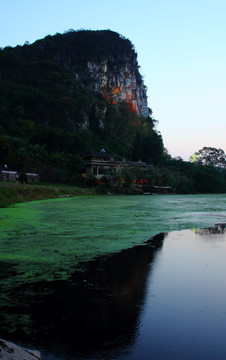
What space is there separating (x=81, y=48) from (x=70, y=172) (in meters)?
104

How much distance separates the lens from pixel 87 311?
5.20 metres

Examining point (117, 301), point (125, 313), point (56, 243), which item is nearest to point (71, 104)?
point (56, 243)

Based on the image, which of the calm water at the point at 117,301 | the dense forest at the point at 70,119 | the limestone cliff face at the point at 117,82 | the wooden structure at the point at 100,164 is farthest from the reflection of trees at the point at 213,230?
the limestone cliff face at the point at 117,82

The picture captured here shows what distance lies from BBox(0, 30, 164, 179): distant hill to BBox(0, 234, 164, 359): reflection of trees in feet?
137

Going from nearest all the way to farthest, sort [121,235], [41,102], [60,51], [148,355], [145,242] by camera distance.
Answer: [148,355] < [145,242] < [121,235] < [41,102] < [60,51]

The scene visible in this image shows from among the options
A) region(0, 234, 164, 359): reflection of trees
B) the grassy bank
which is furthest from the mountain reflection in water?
the grassy bank

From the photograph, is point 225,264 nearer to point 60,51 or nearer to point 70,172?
point 70,172

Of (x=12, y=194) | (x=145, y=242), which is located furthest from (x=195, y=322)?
(x=12, y=194)

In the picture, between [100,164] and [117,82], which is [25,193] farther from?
[117,82]

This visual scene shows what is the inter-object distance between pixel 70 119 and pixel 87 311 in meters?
101

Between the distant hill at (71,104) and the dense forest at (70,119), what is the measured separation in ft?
0.50

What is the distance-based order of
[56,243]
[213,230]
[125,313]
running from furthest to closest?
[213,230] < [56,243] < [125,313]

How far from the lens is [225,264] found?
8.46 metres

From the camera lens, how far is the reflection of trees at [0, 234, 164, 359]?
165 inches
